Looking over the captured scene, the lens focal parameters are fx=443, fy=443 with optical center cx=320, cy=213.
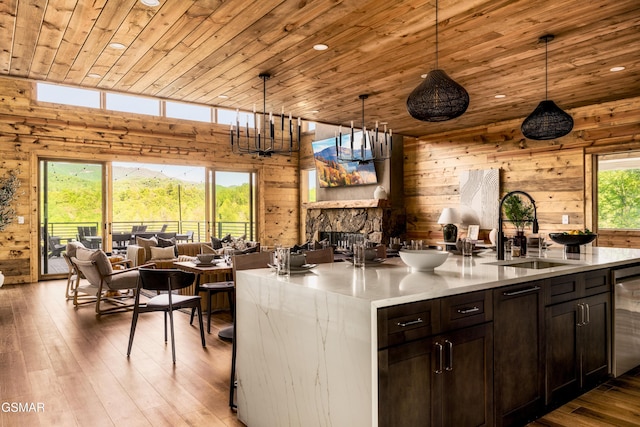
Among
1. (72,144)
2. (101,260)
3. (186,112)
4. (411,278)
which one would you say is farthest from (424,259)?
(186,112)

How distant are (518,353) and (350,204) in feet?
22.6

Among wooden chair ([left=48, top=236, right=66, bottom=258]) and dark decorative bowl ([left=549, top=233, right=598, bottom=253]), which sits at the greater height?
dark decorative bowl ([left=549, top=233, right=598, bottom=253])

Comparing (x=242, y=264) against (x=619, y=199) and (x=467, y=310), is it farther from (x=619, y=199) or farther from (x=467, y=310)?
(x=619, y=199)

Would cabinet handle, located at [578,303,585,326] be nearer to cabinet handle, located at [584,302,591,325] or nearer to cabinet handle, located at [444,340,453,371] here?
cabinet handle, located at [584,302,591,325]

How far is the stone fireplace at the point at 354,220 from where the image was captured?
28.7 feet

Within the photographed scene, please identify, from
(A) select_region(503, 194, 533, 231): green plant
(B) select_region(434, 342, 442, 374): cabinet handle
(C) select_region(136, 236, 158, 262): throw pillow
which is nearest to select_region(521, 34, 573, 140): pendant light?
(A) select_region(503, 194, 533, 231): green plant

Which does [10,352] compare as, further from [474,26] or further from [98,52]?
[474,26]

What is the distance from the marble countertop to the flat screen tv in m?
6.00

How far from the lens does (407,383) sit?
1.89 meters

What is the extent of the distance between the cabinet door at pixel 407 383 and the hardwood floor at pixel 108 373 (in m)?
1.22

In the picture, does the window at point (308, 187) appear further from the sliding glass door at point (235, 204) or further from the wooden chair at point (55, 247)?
the wooden chair at point (55, 247)

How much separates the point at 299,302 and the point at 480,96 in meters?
4.63

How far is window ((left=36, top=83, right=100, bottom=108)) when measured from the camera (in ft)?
27.8

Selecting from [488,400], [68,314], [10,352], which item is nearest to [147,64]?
[10,352]
